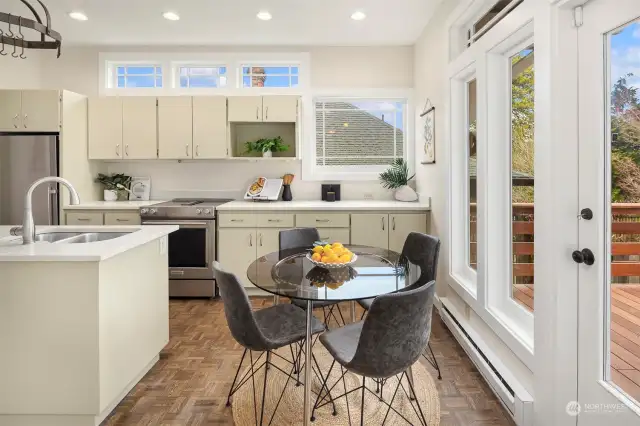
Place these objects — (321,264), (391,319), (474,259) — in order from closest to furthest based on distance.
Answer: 1. (391,319)
2. (321,264)
3. (474,259)

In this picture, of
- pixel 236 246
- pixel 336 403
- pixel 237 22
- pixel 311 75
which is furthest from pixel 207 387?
pixel 311 75

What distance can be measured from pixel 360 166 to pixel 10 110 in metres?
3.82

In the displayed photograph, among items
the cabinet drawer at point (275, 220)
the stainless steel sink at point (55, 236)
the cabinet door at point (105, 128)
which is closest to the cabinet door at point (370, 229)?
the cabinet drawer at point (275, 220)

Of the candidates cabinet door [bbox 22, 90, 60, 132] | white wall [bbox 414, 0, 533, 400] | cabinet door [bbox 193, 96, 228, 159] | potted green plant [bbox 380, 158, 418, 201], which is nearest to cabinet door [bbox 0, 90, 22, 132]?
cabinet door [bbox 22, 90, 60, 132]

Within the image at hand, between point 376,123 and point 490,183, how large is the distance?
2458mm

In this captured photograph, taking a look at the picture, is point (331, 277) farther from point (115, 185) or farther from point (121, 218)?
point (115, 185)

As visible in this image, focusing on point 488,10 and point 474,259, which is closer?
point 488,10

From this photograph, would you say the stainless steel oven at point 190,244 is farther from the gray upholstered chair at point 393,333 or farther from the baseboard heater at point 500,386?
the gray upholstered chair at point 393,333

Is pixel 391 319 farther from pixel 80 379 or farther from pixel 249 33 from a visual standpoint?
pixel 249 33

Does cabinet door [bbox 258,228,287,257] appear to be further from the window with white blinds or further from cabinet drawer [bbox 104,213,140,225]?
cabinet drawer [bbox 104,213,140,225]

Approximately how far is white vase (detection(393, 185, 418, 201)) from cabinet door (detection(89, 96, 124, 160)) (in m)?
3.16

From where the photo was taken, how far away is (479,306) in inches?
106

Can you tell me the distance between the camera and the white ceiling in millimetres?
3586

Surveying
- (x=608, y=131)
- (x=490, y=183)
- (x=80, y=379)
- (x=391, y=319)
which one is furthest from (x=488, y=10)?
(x=80, y=379)
